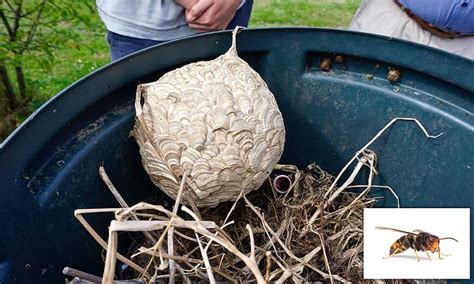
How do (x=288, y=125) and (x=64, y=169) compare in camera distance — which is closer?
(x=64, y=169)

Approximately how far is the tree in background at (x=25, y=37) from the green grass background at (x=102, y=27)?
2.9 inches

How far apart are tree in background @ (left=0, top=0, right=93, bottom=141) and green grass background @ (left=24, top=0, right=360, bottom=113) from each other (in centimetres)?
7

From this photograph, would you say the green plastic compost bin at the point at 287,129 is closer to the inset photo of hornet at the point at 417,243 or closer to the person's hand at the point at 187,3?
the inset photo of hornet at the point at 417,243

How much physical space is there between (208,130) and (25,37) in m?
1.35

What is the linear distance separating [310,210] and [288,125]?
19 cm

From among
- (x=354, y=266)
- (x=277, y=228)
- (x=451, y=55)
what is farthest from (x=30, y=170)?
(x=451, y=55)


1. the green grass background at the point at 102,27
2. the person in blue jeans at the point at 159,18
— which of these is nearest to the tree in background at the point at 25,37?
the green grass background at the point at 102,27

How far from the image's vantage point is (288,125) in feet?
3.82

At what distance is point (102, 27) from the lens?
7.30ft

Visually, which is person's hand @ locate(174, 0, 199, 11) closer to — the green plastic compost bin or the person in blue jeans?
the person in blue jeans

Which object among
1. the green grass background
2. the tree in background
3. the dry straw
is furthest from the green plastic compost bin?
the green grass background

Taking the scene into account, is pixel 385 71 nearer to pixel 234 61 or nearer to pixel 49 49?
pixel 234 61

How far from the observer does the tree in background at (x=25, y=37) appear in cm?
189

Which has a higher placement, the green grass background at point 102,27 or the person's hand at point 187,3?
the person's hand at point 187,3
